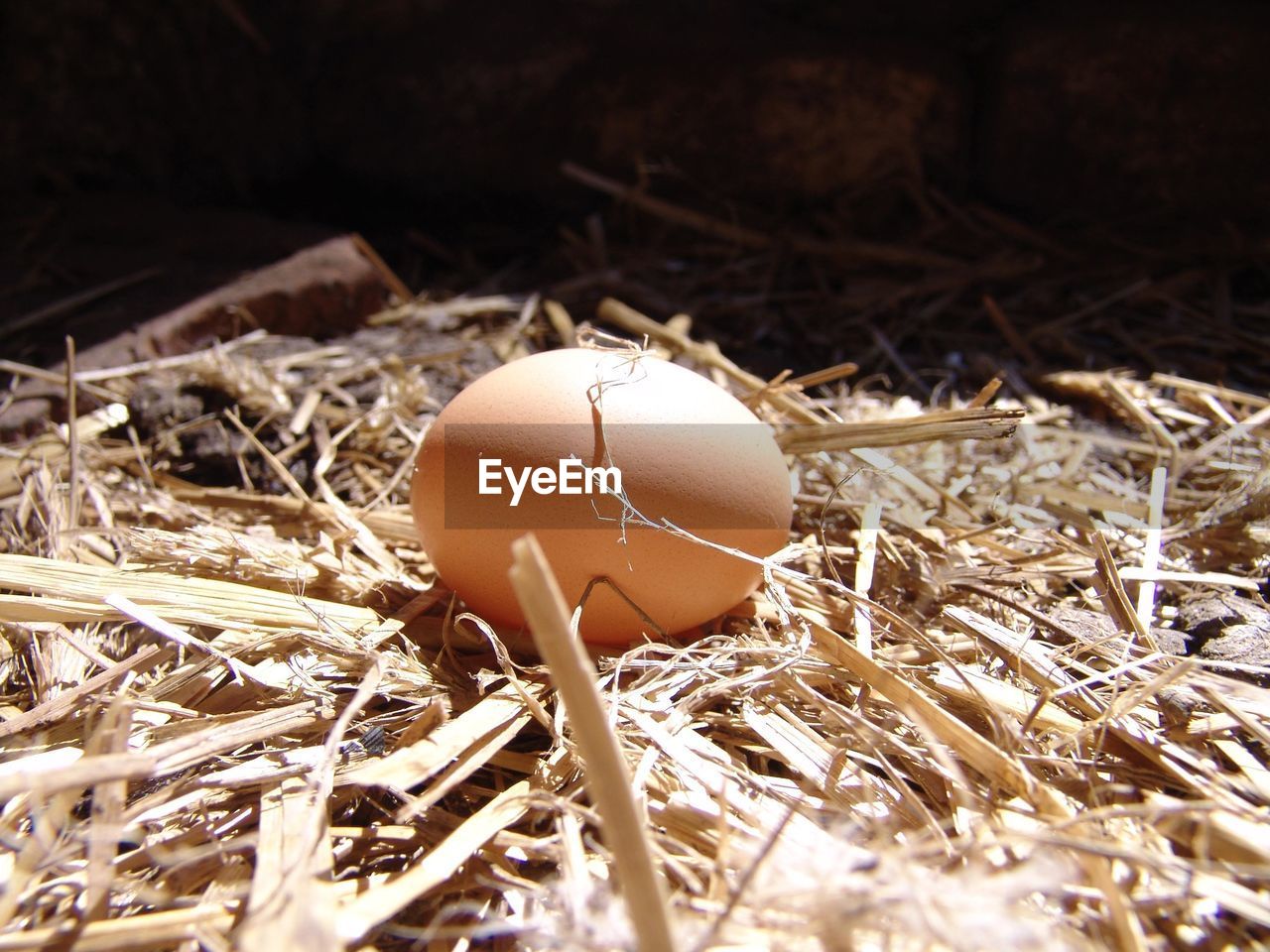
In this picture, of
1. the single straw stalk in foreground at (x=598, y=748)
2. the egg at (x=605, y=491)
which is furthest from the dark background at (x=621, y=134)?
the single straw stalk in foreground at (x=598, y=748)

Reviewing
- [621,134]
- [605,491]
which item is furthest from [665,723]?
[621,134]

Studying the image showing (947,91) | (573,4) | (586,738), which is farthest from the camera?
(573,4)

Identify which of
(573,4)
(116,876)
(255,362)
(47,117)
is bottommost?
(116,876)

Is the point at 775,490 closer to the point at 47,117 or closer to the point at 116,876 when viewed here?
the point at 116,876

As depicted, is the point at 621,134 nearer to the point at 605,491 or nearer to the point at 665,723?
the point at 605,491

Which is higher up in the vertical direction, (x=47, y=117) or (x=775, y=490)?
(x=47, y=117)

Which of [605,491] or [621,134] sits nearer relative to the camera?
[605,491]

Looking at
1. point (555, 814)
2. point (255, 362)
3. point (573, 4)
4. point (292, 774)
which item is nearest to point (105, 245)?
point (255, 362)

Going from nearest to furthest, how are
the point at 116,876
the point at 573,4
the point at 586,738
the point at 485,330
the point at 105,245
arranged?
the point at 586,738 → the point at 116,876 → the point at 485,330 → the point at 105,245 → the point at 573,4
